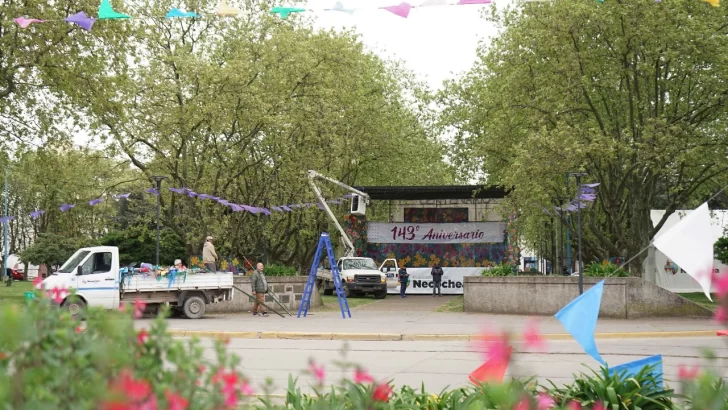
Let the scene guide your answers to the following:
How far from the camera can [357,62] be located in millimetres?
39344

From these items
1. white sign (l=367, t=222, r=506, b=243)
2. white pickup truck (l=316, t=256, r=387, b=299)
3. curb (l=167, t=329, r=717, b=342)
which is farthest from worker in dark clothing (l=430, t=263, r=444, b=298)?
curb (l=167, t=329, r=717, b=342)

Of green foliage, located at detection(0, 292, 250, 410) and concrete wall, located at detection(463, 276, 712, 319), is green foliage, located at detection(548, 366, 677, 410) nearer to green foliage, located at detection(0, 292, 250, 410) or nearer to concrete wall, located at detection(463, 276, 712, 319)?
green foliage, located at detection(0, 292, 250, 410)

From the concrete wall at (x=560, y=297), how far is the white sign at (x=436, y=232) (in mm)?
14474

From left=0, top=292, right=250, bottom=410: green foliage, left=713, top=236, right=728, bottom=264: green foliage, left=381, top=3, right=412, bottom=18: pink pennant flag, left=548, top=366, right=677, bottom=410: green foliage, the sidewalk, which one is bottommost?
the sidewalk

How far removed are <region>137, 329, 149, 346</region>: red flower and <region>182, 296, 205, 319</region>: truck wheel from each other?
2058cm

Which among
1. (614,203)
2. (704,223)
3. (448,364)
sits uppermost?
(614,203)

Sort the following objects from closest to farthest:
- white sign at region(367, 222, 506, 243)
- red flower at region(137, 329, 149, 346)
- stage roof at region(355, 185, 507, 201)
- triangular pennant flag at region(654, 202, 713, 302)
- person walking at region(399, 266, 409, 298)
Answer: red flower at region(137, 329, 149, 346)
triangular pennant flag at region(654, 202, 713, 302)
stage roof at region(355, 185, 507, 201)
person walking at region(399, 266, 409, 298)
white sign at region(367, 222, 506, 243)

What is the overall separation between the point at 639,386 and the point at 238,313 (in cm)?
2022

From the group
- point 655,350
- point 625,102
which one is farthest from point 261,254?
point 655,350

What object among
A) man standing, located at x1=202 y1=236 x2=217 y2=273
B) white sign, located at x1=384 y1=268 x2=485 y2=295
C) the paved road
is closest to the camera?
the paved road

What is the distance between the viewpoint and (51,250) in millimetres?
58875

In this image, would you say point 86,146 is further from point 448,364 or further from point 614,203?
point 448,364

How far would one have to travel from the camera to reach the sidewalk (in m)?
18.3

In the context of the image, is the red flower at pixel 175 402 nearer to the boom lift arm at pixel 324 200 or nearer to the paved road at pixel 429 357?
the paved road at pixel 429 357
